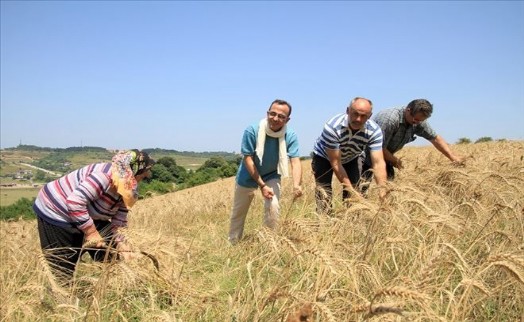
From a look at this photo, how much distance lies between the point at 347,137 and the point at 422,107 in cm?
103

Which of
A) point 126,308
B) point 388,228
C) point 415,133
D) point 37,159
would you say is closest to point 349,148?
point 415,133

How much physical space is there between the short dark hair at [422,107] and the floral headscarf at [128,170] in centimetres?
316

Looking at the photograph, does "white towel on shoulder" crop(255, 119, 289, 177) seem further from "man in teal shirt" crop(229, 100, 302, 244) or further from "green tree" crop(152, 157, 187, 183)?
"green tree" crop(152, 157, 187, 183)

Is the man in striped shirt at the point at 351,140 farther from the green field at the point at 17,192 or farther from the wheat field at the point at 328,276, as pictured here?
the green field at the point at 17,192

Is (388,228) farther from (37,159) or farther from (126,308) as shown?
(37,159)

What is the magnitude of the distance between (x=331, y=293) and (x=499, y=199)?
6.91ft

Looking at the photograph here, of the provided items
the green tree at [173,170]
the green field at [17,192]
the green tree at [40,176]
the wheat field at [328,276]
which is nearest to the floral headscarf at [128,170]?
the wheat field at [328,276]

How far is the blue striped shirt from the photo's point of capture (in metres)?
4.44

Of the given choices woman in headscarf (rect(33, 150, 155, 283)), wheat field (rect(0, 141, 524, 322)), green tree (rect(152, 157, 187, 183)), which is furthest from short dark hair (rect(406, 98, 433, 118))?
green tree (rect(152, 157, 187, 183))

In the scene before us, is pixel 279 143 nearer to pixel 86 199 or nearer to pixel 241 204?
pixel 241 204

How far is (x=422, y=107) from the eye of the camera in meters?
4.76

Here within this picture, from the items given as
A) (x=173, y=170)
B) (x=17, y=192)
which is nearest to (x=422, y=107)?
(x=173, y=170)

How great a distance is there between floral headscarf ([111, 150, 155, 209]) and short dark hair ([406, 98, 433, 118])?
3.16 m

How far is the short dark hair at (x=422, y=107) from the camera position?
188 inches
